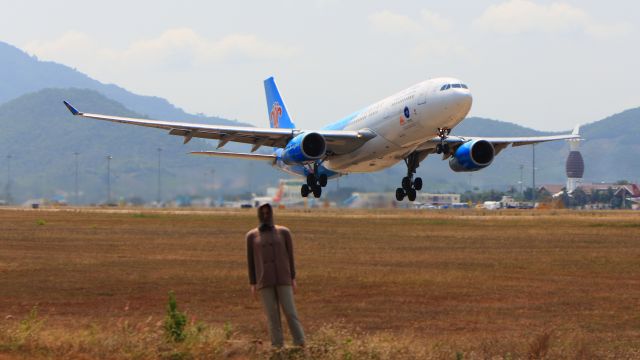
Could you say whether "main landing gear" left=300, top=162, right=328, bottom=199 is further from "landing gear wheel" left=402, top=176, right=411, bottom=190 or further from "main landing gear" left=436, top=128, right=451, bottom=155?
"main landing gear" left=436, top=128, right=451, bottom=155

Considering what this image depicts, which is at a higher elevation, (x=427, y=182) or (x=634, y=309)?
(x=427, y=182)

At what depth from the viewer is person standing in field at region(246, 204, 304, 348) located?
1534cm

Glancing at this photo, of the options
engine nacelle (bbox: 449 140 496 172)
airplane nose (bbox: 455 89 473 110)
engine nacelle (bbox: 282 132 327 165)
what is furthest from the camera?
engine nacelle (bbox: 449 140 496 172)

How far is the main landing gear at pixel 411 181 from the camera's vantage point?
159 ft

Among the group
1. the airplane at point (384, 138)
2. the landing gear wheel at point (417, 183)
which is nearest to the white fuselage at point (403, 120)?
the airplane at point (384, 138)

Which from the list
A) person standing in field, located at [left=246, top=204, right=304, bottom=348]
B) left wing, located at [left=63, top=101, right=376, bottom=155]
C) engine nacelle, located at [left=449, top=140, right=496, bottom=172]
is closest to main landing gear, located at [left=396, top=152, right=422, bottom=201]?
engine nacelle, located at [left=449, top=140, right=496, bottom=172]

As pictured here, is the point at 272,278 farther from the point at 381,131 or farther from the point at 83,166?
the point at 83,166

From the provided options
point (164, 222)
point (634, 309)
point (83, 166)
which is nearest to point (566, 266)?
point (634, 309)

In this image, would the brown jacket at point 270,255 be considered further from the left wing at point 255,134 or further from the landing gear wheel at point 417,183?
the landing gear wheel at point 417,183

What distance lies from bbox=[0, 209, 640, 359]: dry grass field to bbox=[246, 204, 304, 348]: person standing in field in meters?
0.55

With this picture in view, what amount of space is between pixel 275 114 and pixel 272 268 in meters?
46.4

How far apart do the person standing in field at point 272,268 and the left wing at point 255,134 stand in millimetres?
28113

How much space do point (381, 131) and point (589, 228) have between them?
3244 centimetres

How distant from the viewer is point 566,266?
1606 inches
